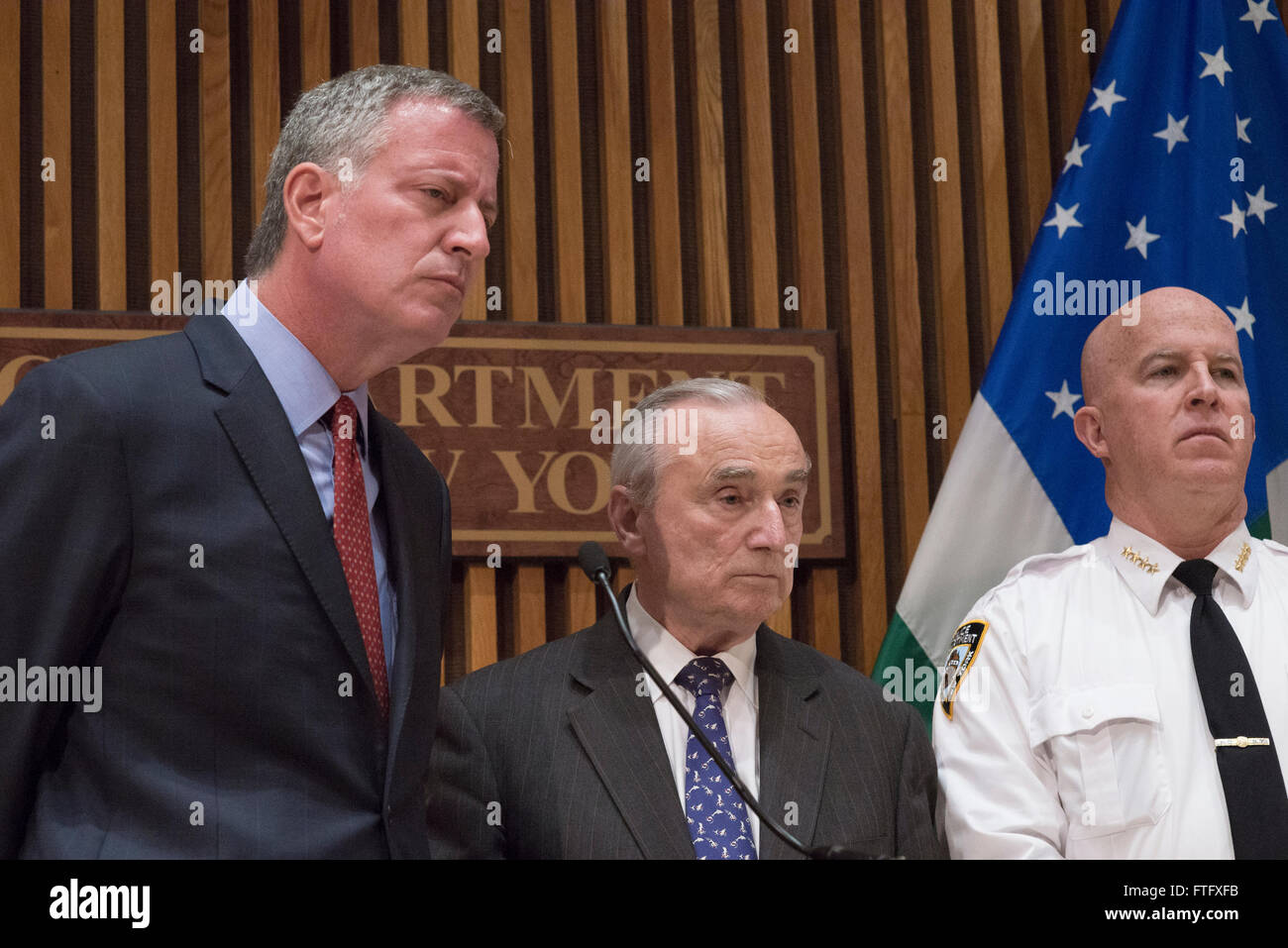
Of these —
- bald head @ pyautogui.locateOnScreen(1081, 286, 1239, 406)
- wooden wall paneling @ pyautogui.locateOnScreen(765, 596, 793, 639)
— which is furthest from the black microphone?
wooden wall paneling @ pyautogui.locateOnScreen(765, 596, 793, 639)

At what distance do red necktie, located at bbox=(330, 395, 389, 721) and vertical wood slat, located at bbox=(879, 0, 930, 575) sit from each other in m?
2.06

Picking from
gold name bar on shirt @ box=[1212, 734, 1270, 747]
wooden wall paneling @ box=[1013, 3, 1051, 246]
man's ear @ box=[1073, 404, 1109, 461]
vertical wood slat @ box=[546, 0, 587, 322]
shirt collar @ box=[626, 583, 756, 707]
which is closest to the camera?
gold name bar on shirt @ box=[1212, 734, 1270, 747]

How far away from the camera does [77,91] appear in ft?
11.2

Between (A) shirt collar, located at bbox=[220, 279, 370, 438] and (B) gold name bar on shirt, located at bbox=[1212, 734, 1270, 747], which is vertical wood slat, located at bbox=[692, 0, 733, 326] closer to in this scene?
(B) gold name bar on shirt, located at bbox=[1212, 734, 1270, 747]

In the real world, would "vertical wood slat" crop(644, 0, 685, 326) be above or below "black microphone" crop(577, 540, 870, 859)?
above

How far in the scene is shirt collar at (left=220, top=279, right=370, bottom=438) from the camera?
1729 millimetres

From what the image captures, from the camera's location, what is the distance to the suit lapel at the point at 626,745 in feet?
7.15

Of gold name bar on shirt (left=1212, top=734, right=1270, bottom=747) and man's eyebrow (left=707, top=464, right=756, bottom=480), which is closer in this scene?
gold name bar on shirt (left=1212, top=734, right=1270, bottom=747)

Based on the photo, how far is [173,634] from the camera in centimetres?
153

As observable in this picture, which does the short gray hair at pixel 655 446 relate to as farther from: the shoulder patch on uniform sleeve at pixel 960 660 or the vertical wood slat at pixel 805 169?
the vertical wood slat at pixel 805 169

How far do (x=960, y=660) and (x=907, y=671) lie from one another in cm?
84

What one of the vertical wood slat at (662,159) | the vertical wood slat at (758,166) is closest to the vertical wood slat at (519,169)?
the vertical wood slat at (662,159)

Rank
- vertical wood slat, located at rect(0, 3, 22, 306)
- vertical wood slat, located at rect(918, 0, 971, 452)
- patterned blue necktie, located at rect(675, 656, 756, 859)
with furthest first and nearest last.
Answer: vertical wood slat, located at rect(918, 0, 971, 452) → vertical wood slat, located at rect(0, 3, 22, 306) → patterned blue necktie, located at rect(675, 656, 756, 859)
